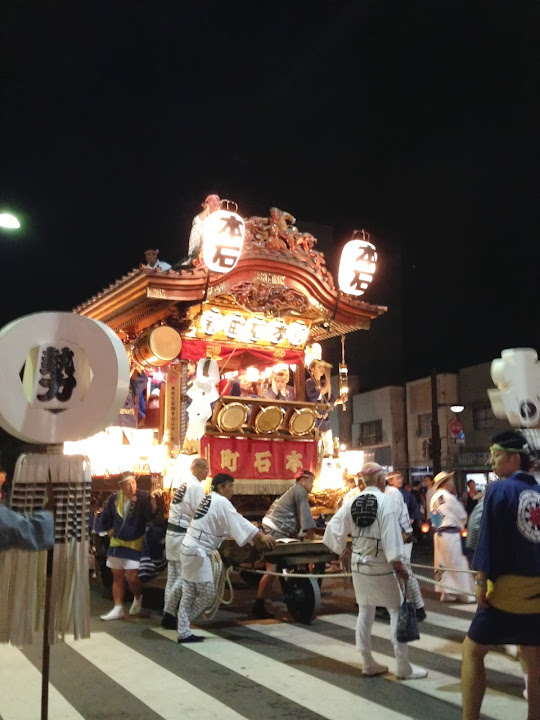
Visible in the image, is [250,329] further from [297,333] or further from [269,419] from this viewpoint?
[269,419]

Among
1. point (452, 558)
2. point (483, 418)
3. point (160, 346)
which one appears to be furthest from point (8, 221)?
point (483, 418)

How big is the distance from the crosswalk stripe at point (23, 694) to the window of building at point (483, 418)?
27.4 metres

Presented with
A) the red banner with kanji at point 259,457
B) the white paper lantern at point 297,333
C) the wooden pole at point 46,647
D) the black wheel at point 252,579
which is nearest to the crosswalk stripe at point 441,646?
the red banner with kanji at point 259,457

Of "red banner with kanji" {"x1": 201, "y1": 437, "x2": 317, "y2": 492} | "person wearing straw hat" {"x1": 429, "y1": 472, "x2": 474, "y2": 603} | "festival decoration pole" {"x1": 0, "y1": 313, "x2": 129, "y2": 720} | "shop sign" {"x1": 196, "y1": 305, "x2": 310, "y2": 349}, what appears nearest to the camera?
"festival decoration pole" {"x1": 0, "y1": 313, "x2": 129, "y2": 720}

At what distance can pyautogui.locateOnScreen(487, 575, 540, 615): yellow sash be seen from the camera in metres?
3.99

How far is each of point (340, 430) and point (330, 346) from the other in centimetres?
611

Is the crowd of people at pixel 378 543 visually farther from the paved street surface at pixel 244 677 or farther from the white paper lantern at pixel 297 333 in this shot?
the white paper lantern at pixel 297 333

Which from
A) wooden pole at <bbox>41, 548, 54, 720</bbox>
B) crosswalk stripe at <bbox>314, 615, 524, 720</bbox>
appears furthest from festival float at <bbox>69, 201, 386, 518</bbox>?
wooden pole at <bbox>41, 548, 54, 720</bbox>

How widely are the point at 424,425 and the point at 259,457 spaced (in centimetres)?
2369

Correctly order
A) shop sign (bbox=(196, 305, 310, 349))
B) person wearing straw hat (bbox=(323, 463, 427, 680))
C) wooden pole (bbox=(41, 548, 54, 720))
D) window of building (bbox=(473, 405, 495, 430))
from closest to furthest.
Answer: wooden pole (bbox=(41, 548, 54, 720)), person wearing straw hat (bbox=(323, 463, 427, 680)), shop sign (bbox=(196, 305, 310, 349)), window of building (bbox=(473, 405, 495, 430))

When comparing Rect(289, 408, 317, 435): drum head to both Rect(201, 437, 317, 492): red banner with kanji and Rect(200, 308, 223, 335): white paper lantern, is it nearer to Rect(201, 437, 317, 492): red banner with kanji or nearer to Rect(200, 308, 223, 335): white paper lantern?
Rect(201, 437, 317, 492): red banner with kanji

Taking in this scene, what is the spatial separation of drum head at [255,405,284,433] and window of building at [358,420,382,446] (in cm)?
2496

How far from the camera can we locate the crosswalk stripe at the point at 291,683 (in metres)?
4.79

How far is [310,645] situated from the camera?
22.6ft
